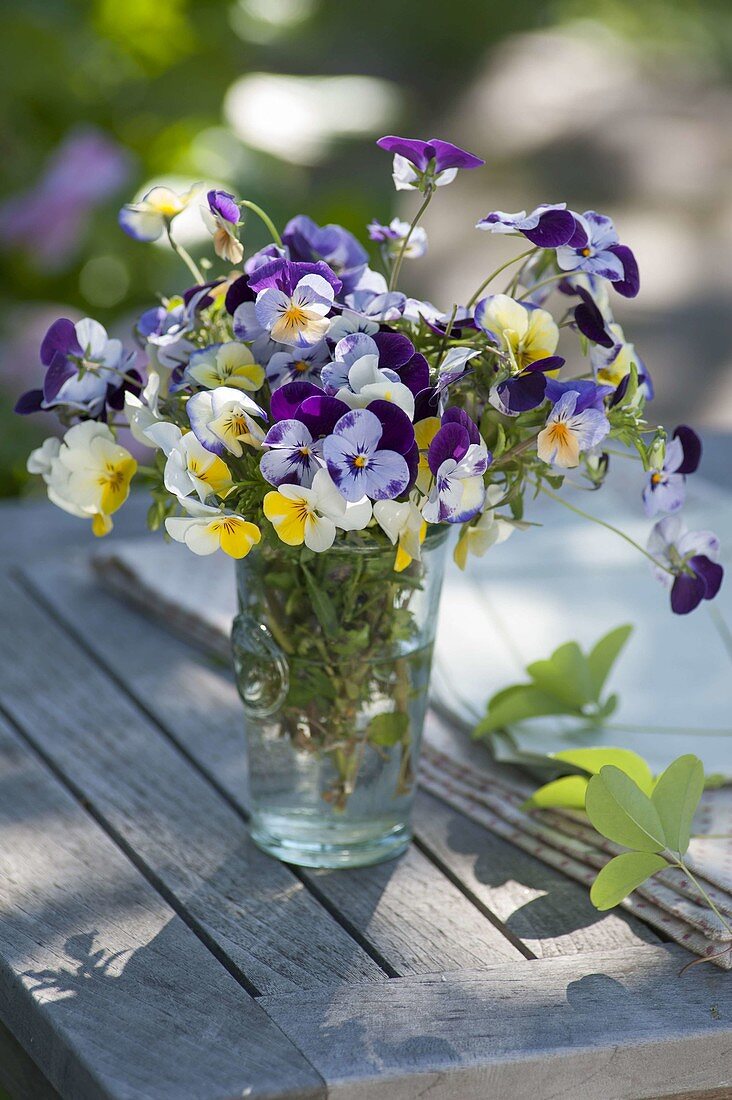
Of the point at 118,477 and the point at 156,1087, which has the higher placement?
the point at 118,477

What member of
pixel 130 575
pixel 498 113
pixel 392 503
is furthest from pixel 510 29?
pixel 392 503

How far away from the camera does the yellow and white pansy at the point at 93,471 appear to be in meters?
0.84

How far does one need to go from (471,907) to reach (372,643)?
186 millimetres

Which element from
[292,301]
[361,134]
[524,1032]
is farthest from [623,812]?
[361,134]

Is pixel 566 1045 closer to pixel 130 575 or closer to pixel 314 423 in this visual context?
pixel 314 423

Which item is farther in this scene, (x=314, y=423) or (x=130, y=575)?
(x=130, y=575)

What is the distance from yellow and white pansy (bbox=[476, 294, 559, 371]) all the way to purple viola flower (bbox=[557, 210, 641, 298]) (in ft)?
0.12

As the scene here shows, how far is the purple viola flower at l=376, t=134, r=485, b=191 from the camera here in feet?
2.64

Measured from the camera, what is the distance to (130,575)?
1372 millimetres

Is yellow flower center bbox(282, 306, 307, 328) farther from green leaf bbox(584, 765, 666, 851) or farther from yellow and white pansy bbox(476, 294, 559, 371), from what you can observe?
green leaf bbox(584, 765, 666, 851)

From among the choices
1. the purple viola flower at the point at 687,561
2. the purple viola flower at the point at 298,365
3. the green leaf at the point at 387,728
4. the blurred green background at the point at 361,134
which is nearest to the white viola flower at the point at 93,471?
the purple viola flower at the point at 298,365

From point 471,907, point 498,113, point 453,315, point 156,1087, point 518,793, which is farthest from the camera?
point 498,113

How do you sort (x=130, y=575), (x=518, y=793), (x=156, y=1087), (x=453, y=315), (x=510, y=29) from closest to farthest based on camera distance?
1. (x=156, y=1087)
2. (x=453, y=315)
3. (x=518, y=793)
4. (x=130, y=575)
5. (x=510, y=29)

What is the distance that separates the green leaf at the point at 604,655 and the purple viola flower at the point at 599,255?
0.32 metres
